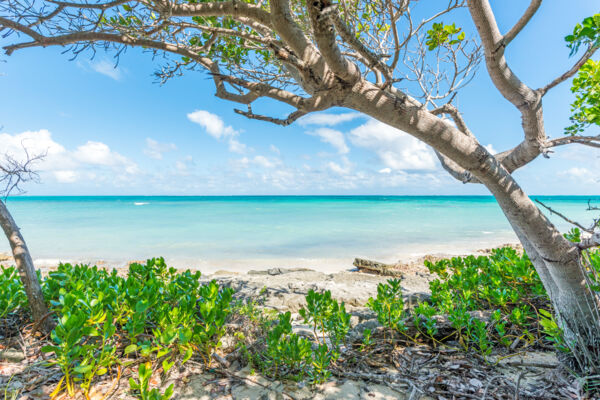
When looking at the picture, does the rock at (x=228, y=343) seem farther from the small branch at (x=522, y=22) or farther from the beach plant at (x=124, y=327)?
the small branch at (x=522, y=22)

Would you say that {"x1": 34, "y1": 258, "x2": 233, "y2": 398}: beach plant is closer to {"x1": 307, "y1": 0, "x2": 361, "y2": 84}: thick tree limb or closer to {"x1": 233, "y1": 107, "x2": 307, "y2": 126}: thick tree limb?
{"x1": 233, "y1": 107, "x2": 307, "y2": 126}: thick tree limb

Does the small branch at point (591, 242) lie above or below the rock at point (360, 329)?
above

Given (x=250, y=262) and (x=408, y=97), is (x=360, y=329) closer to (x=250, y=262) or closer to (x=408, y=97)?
(x=408, y=97)

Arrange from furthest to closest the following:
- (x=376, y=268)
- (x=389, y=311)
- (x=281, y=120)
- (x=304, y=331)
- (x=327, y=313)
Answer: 1. (x=376, y=268)
2. (x=304, y=331)
3. (x=389, y=311)
4. (x=327, y=313)
5. (x=281, y=120)

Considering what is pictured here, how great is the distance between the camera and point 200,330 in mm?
1839

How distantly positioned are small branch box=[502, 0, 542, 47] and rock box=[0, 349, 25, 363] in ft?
13.7

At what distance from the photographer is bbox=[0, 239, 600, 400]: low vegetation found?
4.98 feet

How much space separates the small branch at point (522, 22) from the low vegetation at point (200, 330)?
2.06 meters

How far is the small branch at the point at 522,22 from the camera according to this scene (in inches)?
77.5

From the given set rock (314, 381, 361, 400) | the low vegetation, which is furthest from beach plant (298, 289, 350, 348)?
rock (314, 381, 361, 400)

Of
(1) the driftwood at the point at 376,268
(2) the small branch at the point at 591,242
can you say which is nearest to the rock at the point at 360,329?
(2) the small branch at the point at 591,242

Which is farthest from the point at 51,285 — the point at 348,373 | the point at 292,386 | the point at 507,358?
the point at 507,358

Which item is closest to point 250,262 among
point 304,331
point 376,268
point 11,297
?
point 376,268

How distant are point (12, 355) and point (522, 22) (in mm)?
4457
